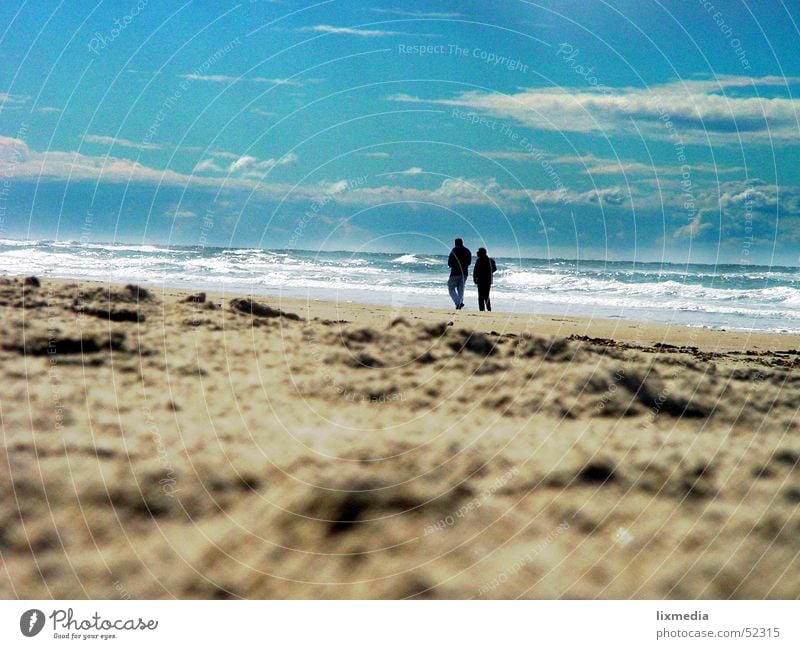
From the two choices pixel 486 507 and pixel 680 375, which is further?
pixel 680 375

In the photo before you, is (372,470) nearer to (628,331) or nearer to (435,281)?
(628,331)

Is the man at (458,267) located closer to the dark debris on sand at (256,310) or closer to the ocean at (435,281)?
the ocean at (435,281)

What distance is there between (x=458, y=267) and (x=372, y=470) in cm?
1404

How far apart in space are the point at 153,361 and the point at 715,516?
429cm

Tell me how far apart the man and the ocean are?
1.86 metres

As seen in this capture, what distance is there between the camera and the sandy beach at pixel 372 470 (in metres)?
3.94

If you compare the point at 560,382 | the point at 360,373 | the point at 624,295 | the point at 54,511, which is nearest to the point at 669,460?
the point at 560,382

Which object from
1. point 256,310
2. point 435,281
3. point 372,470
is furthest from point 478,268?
point 435,281

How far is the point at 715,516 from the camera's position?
4.54 metres

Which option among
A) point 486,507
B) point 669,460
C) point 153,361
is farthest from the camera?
point 153,361

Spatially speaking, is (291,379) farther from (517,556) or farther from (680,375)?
(680,375)

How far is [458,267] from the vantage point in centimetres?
1841
